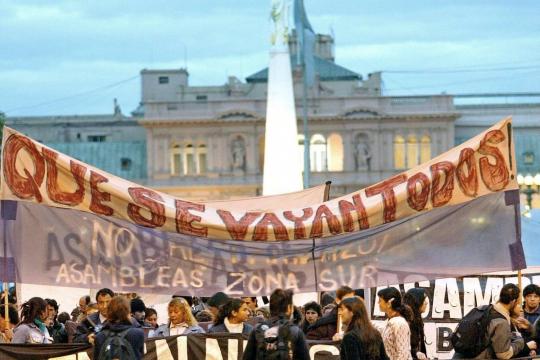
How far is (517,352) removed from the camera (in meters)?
15.0

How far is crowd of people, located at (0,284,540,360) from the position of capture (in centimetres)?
1307

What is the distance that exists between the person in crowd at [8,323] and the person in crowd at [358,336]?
3.37m

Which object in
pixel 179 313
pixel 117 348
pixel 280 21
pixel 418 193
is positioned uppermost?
pixel 280 21

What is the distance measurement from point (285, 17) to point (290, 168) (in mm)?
4112

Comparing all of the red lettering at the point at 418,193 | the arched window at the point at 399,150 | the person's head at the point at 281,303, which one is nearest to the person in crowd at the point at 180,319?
the red lettering at the point at 418,193

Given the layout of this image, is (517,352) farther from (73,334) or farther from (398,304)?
(73,334)

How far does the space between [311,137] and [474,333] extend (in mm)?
101650

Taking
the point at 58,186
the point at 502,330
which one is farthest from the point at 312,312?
the point at 58,186

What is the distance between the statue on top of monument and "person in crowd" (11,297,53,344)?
3233 cm

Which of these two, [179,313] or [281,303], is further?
[179,313]

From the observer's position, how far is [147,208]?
1479 centimetres

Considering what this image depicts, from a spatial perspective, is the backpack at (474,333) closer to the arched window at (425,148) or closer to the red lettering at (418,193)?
the red lettering at (418,193)

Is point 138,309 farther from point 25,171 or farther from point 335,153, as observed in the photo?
point 335,153

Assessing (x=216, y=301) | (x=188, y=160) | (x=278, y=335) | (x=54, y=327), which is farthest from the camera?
(x=188, y=160)
